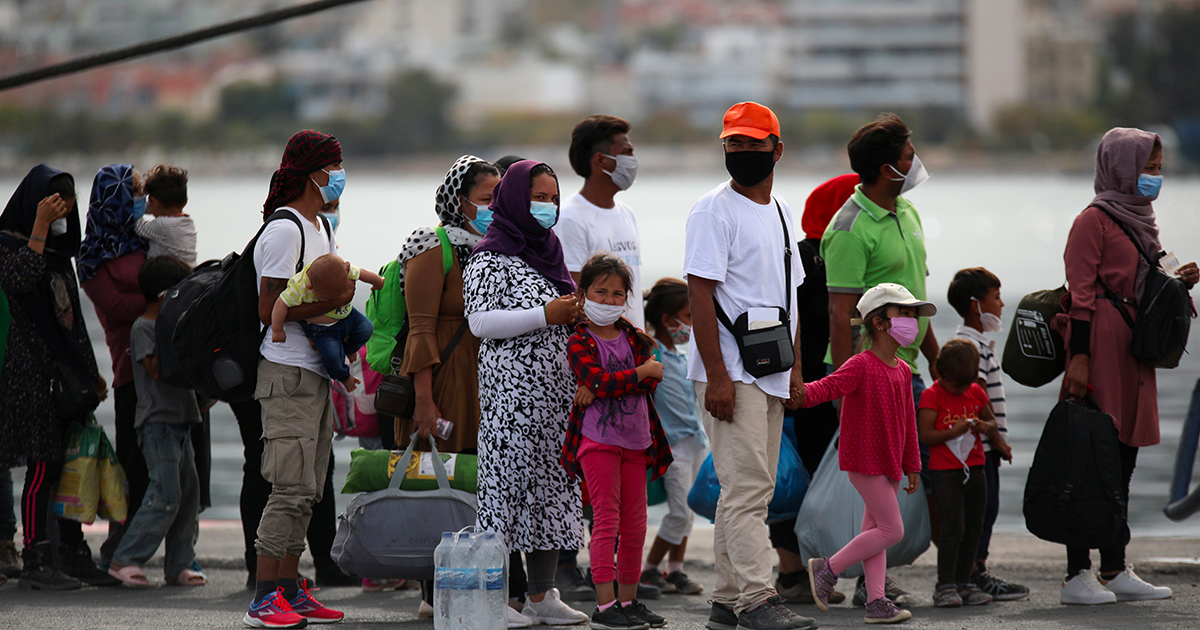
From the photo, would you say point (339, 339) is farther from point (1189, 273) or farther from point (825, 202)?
point (1189, 273)

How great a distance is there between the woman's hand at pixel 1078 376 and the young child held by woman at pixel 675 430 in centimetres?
155

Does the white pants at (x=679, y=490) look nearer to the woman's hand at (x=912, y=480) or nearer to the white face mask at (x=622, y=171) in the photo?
the woman's hand at (x=912, y=480)

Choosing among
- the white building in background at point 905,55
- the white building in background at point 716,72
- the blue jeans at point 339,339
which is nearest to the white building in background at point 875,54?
the white building in background at point 905,55

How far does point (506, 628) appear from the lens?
4645 millimetres

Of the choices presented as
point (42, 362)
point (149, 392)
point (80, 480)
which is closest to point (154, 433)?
point (149, 392)

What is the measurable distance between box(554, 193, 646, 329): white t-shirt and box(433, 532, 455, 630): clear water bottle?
5.06 ft

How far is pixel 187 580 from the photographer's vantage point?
596cm

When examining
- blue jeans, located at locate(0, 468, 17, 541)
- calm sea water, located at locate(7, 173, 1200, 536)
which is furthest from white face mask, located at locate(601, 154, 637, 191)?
calm sea water, located at locate(7, 173, 1200, 536)

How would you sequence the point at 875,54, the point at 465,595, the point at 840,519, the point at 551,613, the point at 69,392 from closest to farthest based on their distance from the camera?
the point at 465,595 → the point at 551,613 → the point at 840,519 → the point at 69,392 → the point at 875,54

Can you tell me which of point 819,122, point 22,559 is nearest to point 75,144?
point 819,122

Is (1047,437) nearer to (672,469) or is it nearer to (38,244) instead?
(672,469)

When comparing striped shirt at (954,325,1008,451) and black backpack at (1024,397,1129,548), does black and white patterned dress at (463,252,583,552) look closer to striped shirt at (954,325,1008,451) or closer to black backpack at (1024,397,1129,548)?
striped shirt at (954,325,1008,451)

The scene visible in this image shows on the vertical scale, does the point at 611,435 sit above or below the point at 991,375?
below

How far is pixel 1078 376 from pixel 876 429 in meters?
1.02
